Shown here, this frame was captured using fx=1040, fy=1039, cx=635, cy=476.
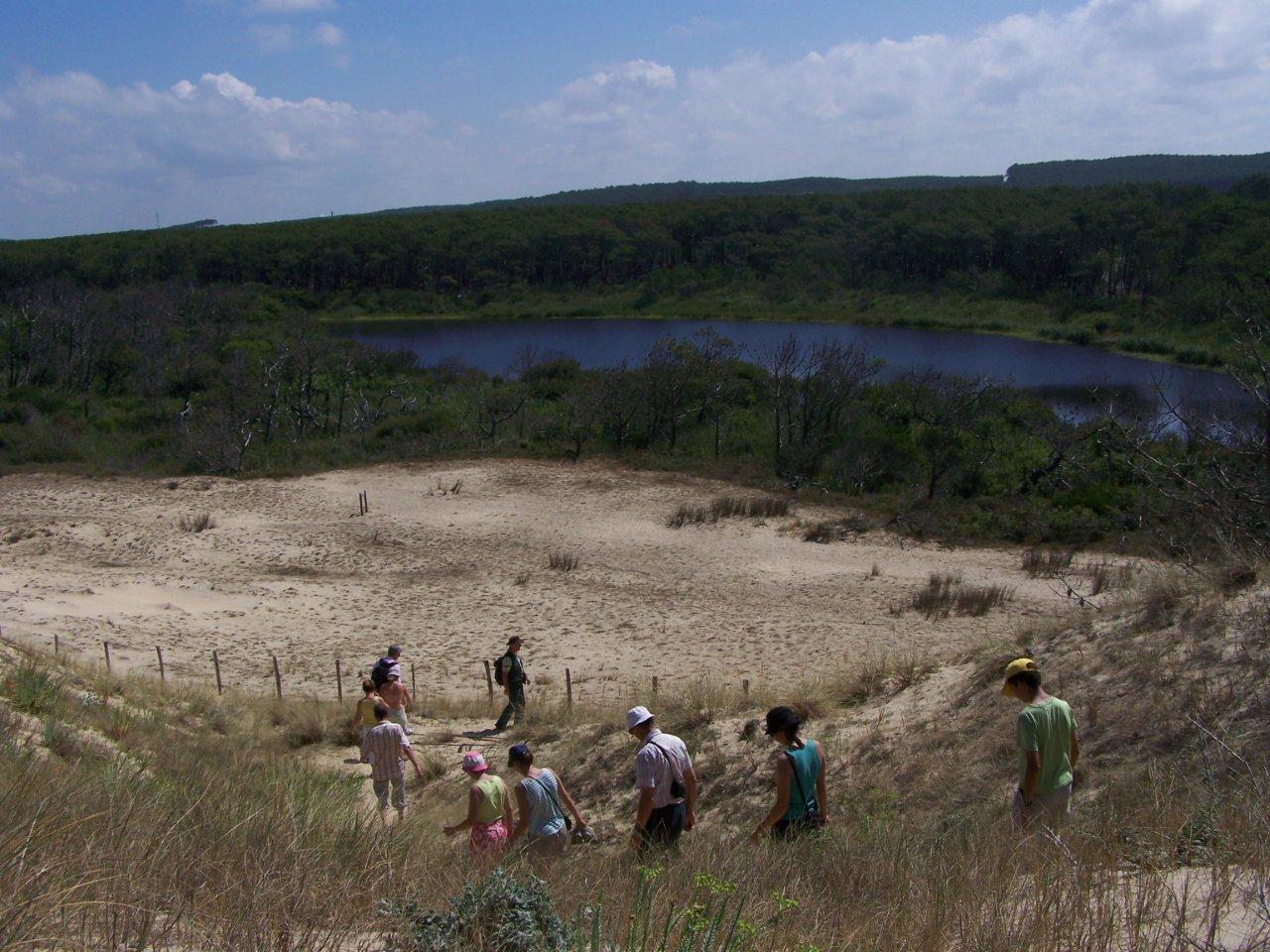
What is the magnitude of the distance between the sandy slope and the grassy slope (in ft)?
15.4

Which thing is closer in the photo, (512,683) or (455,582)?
(512,683)

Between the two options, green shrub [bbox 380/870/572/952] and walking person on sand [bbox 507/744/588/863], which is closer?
green shrub [bbox 380/870/572/952]

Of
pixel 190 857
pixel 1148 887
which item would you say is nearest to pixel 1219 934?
pixel 1148 887

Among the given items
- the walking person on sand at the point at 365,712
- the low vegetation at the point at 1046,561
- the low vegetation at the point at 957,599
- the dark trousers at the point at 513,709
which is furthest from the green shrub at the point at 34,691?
the low vegetation at the point at 1046,561

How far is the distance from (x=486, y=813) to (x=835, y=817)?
2291 mm

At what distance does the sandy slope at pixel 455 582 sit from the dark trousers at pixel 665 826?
7.31 metres

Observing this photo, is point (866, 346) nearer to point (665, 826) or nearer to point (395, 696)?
point (395, 696)

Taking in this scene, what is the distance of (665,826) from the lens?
5.66 meters

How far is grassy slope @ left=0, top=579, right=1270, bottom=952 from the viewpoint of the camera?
360 cm

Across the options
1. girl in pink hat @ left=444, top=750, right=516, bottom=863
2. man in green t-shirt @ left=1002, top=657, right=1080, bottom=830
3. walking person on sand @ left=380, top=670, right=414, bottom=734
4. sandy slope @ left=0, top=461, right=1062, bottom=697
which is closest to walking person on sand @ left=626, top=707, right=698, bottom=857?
girl in pink hat @ left=444, top=750, right=516, bottom=863

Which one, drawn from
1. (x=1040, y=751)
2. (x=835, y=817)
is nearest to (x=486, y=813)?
(x=835, y=817)

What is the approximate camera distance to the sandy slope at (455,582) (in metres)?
15.2

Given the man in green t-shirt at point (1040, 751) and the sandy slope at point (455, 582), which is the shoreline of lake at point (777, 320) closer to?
the sandy slope at point (455, 582)

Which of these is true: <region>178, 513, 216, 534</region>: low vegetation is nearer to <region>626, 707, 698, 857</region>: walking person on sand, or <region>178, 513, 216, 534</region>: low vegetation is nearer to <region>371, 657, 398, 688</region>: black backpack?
<region>371, 657, 398, 688</region>: black backpack
